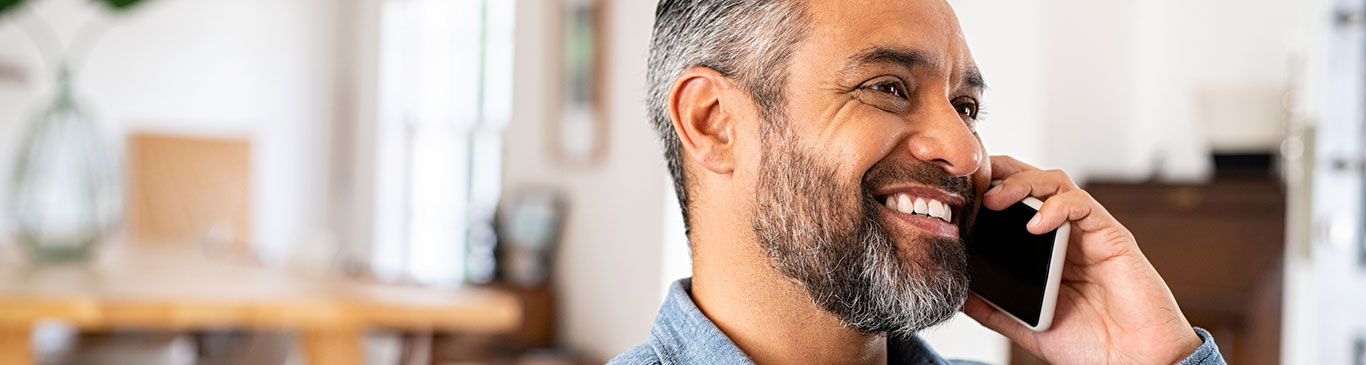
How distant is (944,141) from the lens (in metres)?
1.06

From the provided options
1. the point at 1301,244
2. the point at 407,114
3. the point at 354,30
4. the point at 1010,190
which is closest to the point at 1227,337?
the point at 1301,244

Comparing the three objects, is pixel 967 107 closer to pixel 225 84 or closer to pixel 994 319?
pixel 994 319

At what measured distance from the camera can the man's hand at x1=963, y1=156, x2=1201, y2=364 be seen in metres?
1.16

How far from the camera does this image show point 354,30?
8.57 m

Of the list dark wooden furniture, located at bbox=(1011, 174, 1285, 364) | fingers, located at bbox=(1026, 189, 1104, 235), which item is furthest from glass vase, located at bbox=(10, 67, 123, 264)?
dark wooden furniture, located at bbox=(1011, 174, 1285, 364)

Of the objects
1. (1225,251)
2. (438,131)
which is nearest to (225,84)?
(438,131)

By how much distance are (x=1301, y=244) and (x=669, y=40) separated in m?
2.49

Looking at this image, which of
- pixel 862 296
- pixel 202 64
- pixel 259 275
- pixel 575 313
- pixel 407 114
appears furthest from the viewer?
pixel 202 64

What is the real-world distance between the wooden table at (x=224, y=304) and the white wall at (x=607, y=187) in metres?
1.43

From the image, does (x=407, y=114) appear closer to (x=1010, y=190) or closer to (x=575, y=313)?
(x=575, y=313)

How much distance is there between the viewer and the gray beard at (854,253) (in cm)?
106

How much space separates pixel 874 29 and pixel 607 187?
12.8 ft

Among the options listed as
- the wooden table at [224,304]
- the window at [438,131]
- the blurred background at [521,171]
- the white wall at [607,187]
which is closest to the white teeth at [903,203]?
the blurred background at [521,171]

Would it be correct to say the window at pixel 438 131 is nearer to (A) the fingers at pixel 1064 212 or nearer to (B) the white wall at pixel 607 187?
(B) the white wall at pixel 607 187
